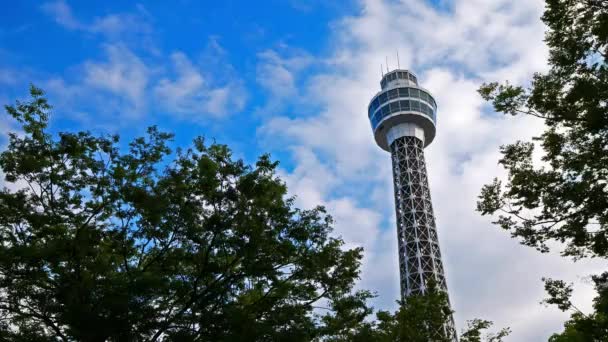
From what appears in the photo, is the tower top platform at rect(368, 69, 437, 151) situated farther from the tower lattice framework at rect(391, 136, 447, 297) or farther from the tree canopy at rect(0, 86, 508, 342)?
the tree canopy at rect(0, 86, 508, 342)

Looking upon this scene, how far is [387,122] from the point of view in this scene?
74.8m

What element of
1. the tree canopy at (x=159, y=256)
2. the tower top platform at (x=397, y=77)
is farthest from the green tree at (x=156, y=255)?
the tower top platform at (x=397, y=77)

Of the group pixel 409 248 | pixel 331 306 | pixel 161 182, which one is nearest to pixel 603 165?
pixel 331 306

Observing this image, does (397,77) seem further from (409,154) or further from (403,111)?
(409,154)

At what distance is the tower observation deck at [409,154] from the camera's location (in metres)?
68.2

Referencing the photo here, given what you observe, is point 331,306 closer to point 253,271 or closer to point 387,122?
point 253,271

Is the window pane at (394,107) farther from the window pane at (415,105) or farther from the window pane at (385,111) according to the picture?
the window pane at (415,105)

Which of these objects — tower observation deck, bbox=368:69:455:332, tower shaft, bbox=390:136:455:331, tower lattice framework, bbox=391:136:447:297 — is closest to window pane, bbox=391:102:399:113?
tower observation deck, bbox=368:69:455:332

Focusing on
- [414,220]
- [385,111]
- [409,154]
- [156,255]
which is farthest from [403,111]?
[156,255]

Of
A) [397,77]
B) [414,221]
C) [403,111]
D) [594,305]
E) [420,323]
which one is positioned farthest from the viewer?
[397,77]

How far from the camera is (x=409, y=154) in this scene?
245 feet

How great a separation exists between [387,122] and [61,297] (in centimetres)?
6611

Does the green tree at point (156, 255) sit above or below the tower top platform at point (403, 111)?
below

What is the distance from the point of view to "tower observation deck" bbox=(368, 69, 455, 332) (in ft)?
224
